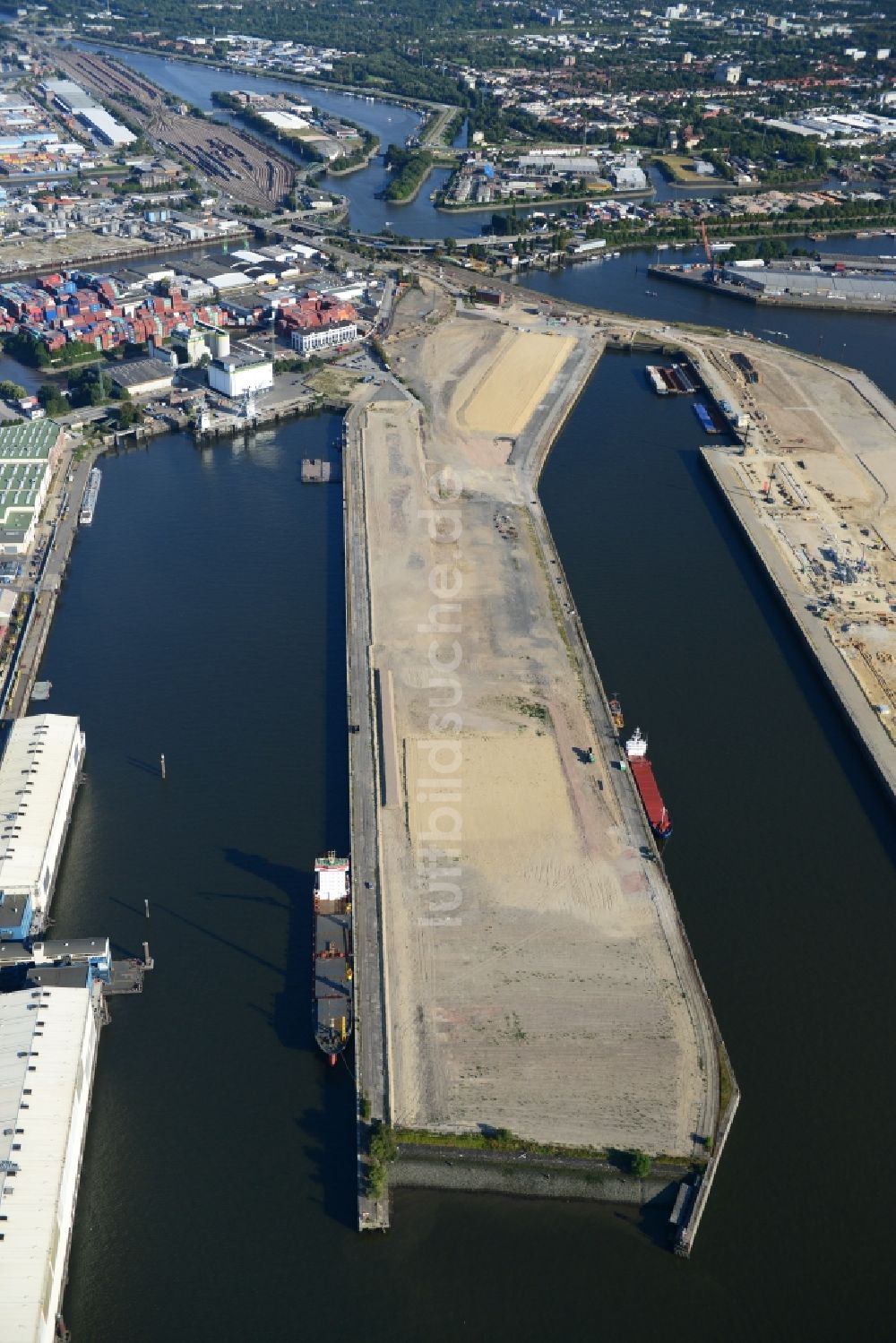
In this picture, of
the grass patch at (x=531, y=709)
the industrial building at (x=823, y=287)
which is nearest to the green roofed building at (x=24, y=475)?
the grass patch at (x=531, y=709)

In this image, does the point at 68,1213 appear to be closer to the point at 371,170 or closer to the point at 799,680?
the point at 799,680

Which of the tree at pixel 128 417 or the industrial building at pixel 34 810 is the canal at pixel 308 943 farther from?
the tree at pixel 128 417

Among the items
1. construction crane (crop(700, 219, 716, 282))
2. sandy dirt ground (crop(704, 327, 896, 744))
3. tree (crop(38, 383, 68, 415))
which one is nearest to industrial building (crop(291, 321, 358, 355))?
tree (crop(38, 383, 68, 415))

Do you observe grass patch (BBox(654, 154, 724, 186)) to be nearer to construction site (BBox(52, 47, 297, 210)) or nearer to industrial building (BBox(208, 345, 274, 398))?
construction site (BBox(52, 47, 297, 210))

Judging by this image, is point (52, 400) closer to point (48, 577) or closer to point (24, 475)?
point (24, 475)

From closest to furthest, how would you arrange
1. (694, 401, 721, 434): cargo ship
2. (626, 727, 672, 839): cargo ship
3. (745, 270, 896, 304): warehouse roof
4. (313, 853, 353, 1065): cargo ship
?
(313, 853, 353, 1065): cargo ship < (626, 727, 672, 839): cargo ship < (694, 401, 721, 434): cargo ship < (745, 270, 896, 304): warehouse roof

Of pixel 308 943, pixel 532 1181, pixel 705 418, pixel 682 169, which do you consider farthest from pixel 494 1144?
pixel 682 169

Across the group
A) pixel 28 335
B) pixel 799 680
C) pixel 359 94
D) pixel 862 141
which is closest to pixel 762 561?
pixel 799 680
